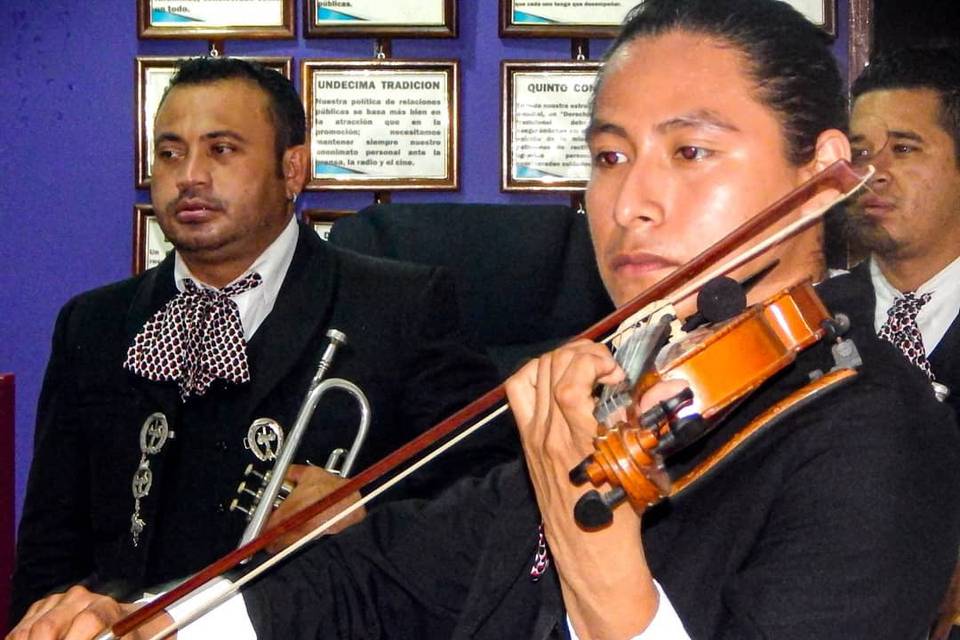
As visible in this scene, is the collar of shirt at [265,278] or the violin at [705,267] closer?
the violin at [705,267]

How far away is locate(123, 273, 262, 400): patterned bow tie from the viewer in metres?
2.42

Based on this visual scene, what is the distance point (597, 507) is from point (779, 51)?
58cm

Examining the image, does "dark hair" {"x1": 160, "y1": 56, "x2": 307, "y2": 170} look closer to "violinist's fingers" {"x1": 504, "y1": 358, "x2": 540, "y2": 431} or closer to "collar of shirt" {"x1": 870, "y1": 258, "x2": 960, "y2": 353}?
"collar of shirt" {"x1": 870, "y1": 258, "x2": 960, "y2": 353}

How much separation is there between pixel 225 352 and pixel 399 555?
1.01 meters

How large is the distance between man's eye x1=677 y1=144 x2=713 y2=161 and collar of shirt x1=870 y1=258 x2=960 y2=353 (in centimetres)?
157

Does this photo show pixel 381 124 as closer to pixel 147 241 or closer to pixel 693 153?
pixel 147 241

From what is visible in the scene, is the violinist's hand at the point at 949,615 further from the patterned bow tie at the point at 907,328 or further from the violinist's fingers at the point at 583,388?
the violinist's fingers at the point at 583,388

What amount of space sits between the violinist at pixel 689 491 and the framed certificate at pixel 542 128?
1.77 metres

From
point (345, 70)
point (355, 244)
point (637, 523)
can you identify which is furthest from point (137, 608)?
point (345, 70)

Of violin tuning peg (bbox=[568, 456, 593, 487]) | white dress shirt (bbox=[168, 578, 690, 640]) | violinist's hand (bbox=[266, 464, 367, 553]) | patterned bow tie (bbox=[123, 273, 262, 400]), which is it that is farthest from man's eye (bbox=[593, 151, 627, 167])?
patterned bow tie (bbox=[123, 273, 262, 400])

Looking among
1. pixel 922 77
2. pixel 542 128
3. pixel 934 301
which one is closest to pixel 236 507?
pixel 542 128

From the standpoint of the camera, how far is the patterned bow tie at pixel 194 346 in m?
2.42

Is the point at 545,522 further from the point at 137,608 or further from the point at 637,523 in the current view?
the point at 137,608

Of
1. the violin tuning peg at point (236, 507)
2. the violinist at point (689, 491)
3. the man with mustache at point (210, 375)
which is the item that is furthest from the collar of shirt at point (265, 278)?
the violinist at point (689, 491)
